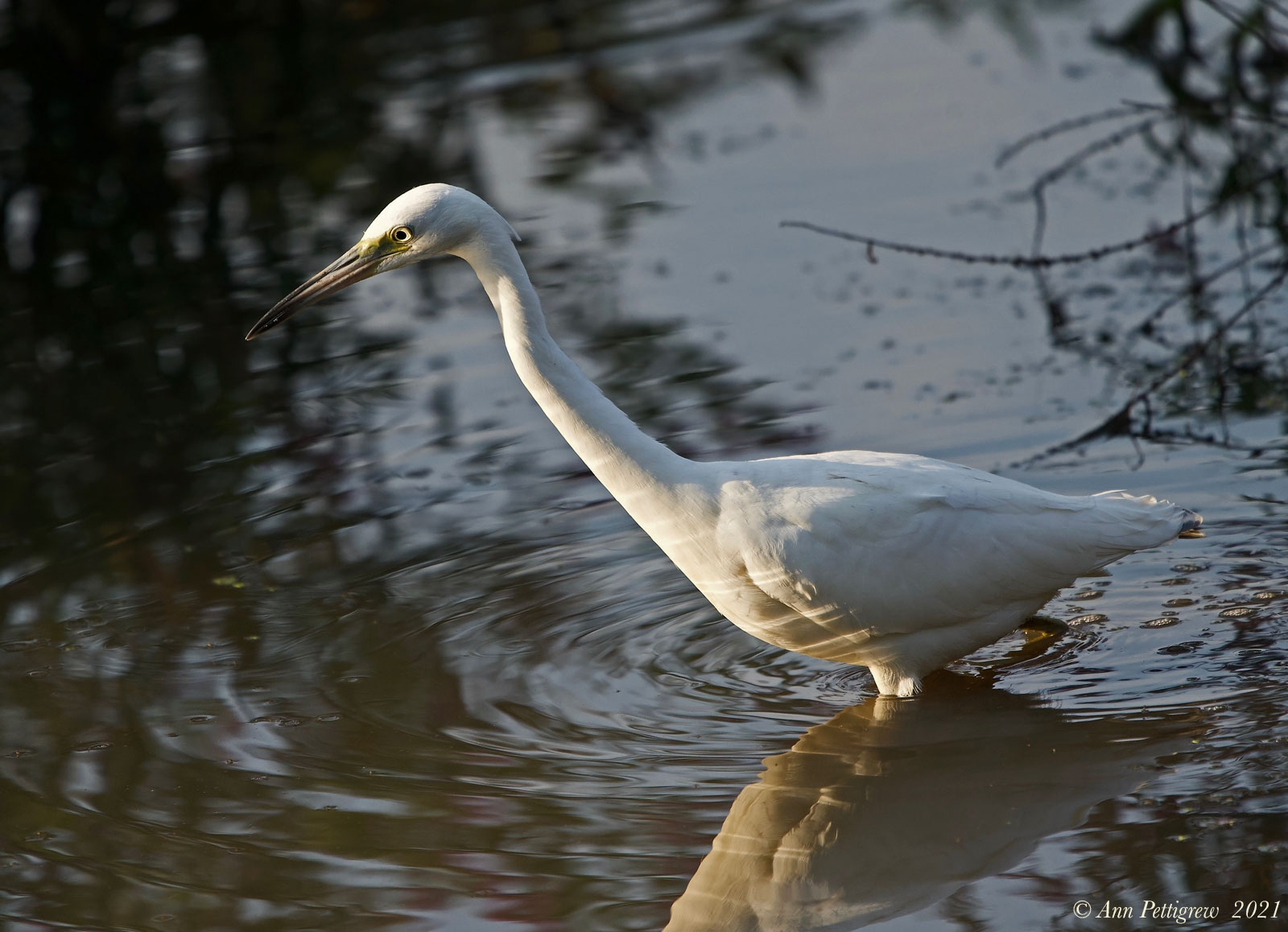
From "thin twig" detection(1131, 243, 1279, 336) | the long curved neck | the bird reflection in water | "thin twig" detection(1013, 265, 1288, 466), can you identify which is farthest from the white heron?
"thin twig" detection(1131, 243, 1279, 336)

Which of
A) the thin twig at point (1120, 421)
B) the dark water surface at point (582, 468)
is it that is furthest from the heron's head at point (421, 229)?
the thin twig at point (1120, 421)

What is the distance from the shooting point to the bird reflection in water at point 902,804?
405 centimetres

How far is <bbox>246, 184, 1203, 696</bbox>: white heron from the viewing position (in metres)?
4.63

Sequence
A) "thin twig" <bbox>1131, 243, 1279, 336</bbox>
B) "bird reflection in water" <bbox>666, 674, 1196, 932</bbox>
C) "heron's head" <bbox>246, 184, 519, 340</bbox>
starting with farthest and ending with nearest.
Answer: "thin twig" <bbox>1131, 243, 1279, 336</bbox>, "heron's head" <bbox>246, 184, 519, 340</bbox>, "bird reflection in water" <bbox>666, 674, 1196, 932</bbox>

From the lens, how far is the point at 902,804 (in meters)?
4.45

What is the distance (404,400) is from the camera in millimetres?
7879

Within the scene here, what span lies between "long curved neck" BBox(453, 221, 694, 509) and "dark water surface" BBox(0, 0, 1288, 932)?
766 mm

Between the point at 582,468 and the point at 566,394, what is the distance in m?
2.36

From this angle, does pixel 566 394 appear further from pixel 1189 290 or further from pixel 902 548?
pixel 1189 290

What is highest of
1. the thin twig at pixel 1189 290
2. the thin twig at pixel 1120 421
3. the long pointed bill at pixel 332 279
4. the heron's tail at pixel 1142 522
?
the long pointed bill at pixel 332 279

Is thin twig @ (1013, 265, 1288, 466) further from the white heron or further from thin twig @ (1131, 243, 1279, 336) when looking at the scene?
the white heron

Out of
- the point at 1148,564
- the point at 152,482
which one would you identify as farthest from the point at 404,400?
the point at 1148,564

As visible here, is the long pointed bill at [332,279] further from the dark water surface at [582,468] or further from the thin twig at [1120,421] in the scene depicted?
the thin twig at [1120,421]

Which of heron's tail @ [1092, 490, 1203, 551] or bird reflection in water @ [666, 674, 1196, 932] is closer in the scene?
bird reflection in water @ [666, 674, 1196, 932]
